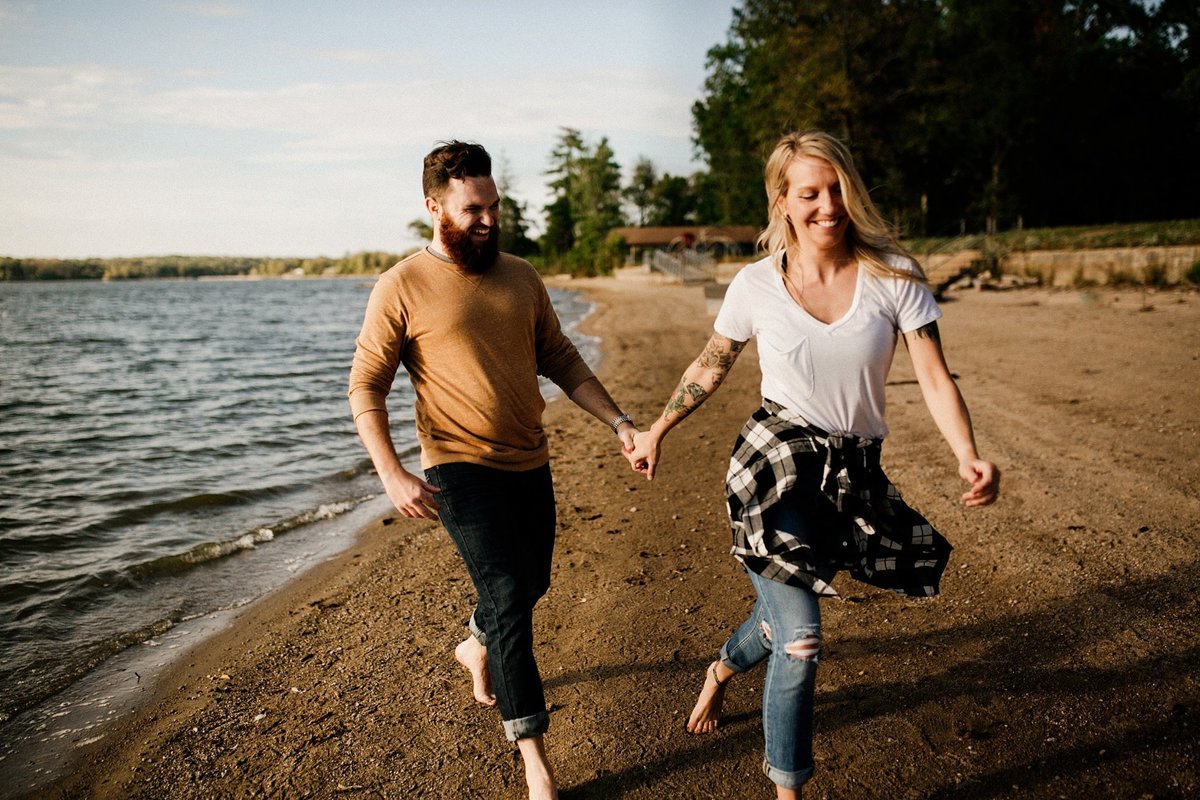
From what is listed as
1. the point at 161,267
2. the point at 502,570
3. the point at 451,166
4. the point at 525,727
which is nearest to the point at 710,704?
the point at 525,727

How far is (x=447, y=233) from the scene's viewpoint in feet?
9.38

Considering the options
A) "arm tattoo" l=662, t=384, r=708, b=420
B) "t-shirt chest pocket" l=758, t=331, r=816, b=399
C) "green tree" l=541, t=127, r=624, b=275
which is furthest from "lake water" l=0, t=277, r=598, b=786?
"green tree" l=541, t=127, r=624, b=275

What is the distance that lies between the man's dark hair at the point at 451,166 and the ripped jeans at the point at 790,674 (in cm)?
161

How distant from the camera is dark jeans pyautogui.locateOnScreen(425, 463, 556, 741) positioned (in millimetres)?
2787

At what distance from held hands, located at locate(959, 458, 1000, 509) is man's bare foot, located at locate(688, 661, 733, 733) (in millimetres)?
1249

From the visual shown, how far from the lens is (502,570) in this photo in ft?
9.26

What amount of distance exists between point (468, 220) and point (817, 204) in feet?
3.96

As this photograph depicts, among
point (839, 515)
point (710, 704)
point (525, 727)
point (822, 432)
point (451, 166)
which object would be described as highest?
point (451, 166)

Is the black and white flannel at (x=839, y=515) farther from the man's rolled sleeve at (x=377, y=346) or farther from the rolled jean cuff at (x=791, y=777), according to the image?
the man's rolled sleeve at (x=377, y=346)

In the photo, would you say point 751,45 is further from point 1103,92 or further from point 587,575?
point 587,575

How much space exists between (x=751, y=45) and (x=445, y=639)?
43056mm

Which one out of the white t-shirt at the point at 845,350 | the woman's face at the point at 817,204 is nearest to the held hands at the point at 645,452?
the white t-shirt at the point at 845,350

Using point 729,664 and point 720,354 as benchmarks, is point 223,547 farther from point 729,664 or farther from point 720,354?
point 720,354

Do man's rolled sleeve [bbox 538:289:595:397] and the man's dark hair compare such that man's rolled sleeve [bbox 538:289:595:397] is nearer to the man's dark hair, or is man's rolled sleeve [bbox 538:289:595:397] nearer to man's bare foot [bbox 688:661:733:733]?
the man's dark hair
